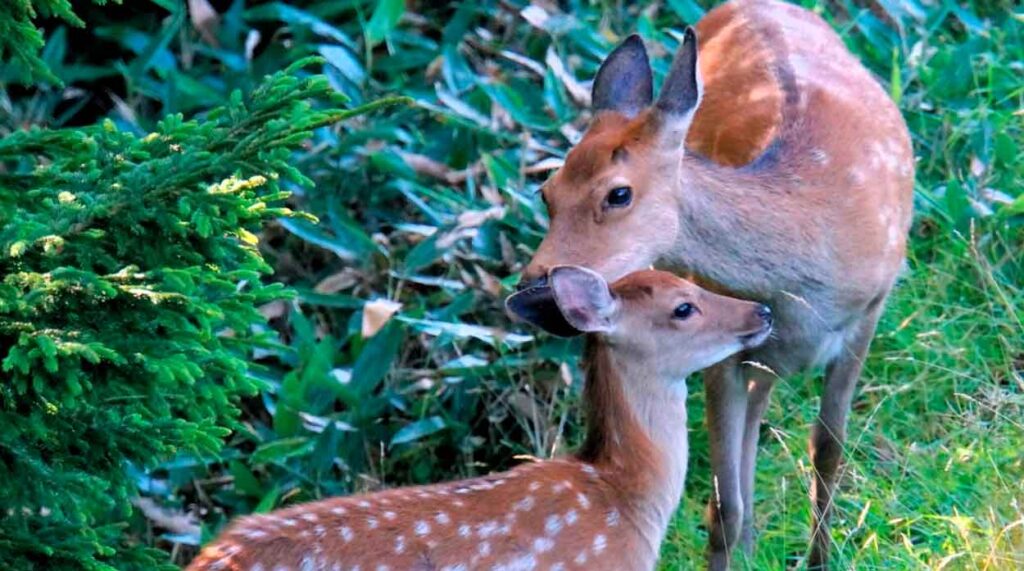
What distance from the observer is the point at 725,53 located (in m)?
6.11

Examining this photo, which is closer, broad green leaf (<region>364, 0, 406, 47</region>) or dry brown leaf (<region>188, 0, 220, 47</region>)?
broad green leaf (<region>364, 0, 406, 47</region>)

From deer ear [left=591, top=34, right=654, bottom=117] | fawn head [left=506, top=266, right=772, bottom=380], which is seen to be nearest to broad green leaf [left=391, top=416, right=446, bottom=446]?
deer ear [left=591, top=34, right=654, bottom=117]

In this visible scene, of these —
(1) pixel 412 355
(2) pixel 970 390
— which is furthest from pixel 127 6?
(2) pixel 970 390

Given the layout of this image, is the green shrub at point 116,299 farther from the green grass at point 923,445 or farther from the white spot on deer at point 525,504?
the green grass at point 923,445

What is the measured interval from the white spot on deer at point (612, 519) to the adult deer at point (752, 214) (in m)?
0.50

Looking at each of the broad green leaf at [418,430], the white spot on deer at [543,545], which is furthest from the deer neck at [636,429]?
the broad green leaf at [418,430]

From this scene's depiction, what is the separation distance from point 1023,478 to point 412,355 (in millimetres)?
2722

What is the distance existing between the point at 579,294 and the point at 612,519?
56cm

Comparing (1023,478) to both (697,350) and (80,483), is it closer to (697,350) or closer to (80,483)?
(697,350)

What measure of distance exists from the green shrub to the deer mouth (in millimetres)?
788

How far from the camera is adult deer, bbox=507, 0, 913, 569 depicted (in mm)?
5004

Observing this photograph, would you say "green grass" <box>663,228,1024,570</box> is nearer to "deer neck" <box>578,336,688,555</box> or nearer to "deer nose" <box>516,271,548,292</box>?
"deer neck" <box>578,336,688,555</box>

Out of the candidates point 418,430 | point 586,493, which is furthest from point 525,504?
point 418,430

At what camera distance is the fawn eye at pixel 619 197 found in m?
4.97
